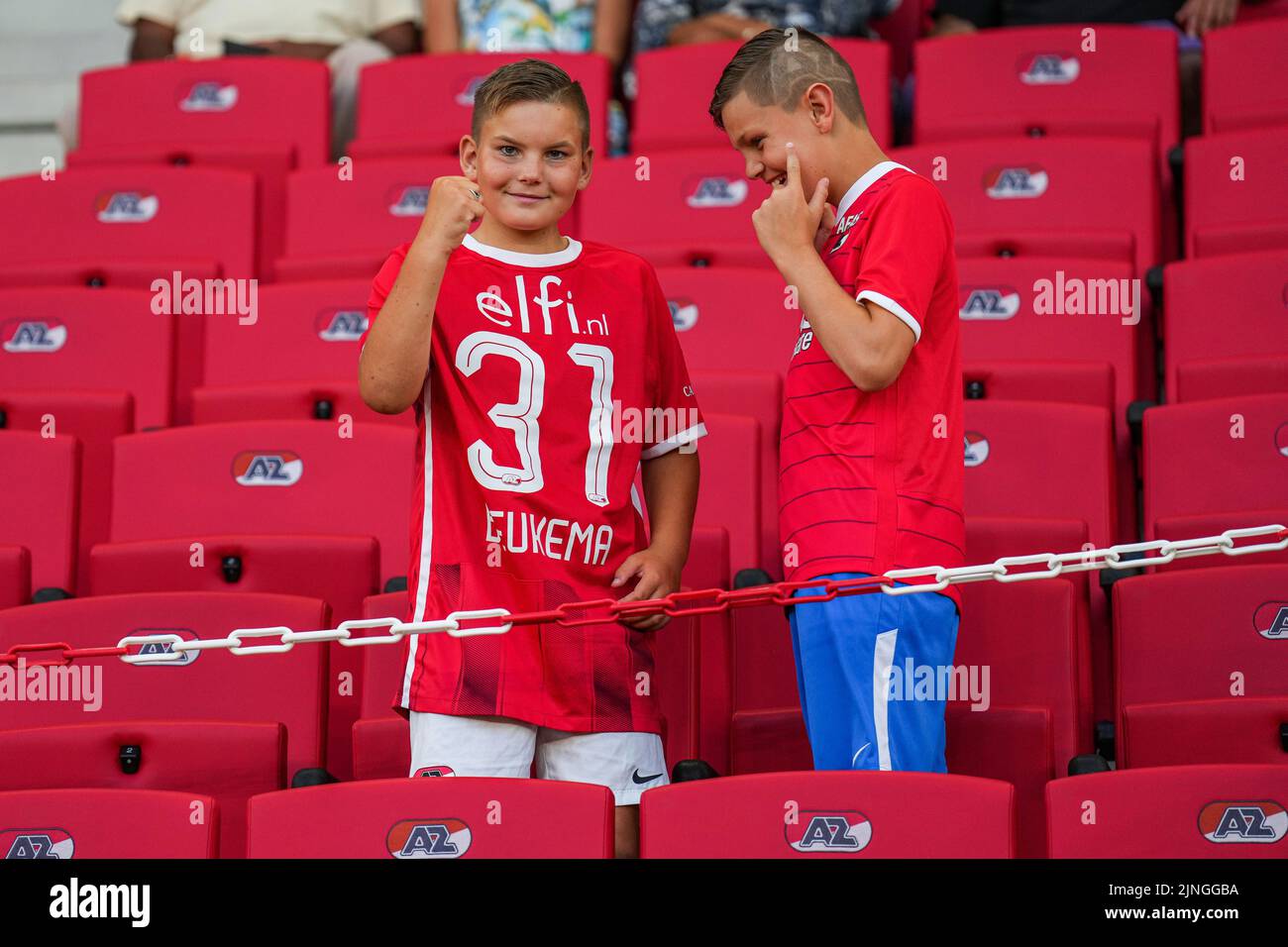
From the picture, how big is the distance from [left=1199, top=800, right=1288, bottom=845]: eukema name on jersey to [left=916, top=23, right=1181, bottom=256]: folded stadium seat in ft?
6.24

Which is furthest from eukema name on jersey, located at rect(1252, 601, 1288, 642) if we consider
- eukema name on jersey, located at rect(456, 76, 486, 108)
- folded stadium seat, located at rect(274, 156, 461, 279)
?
eukema name on jersey, located at rect(456, 76, 486, 108)

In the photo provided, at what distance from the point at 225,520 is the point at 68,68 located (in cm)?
266

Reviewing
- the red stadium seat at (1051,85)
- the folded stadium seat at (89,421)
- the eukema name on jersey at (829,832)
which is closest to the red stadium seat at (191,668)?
the folded stadium seat at (89,421)

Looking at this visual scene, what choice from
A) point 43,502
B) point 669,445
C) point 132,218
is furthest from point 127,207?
point 669,445

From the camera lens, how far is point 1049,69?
3211 mm

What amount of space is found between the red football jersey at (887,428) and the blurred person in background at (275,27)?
7.39 feet

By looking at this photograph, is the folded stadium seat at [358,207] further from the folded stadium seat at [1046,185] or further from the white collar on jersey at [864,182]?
the white collar on jersey at [864,182]

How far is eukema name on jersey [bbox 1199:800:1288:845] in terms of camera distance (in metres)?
1.41

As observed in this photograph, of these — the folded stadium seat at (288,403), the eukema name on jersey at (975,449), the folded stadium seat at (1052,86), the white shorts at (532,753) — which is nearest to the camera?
the white shorts at (532,753)

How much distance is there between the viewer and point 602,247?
185cm

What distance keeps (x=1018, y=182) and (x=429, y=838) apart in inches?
73.2

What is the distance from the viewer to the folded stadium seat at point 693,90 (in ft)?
10.5

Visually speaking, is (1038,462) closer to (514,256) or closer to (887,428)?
(887,428)
